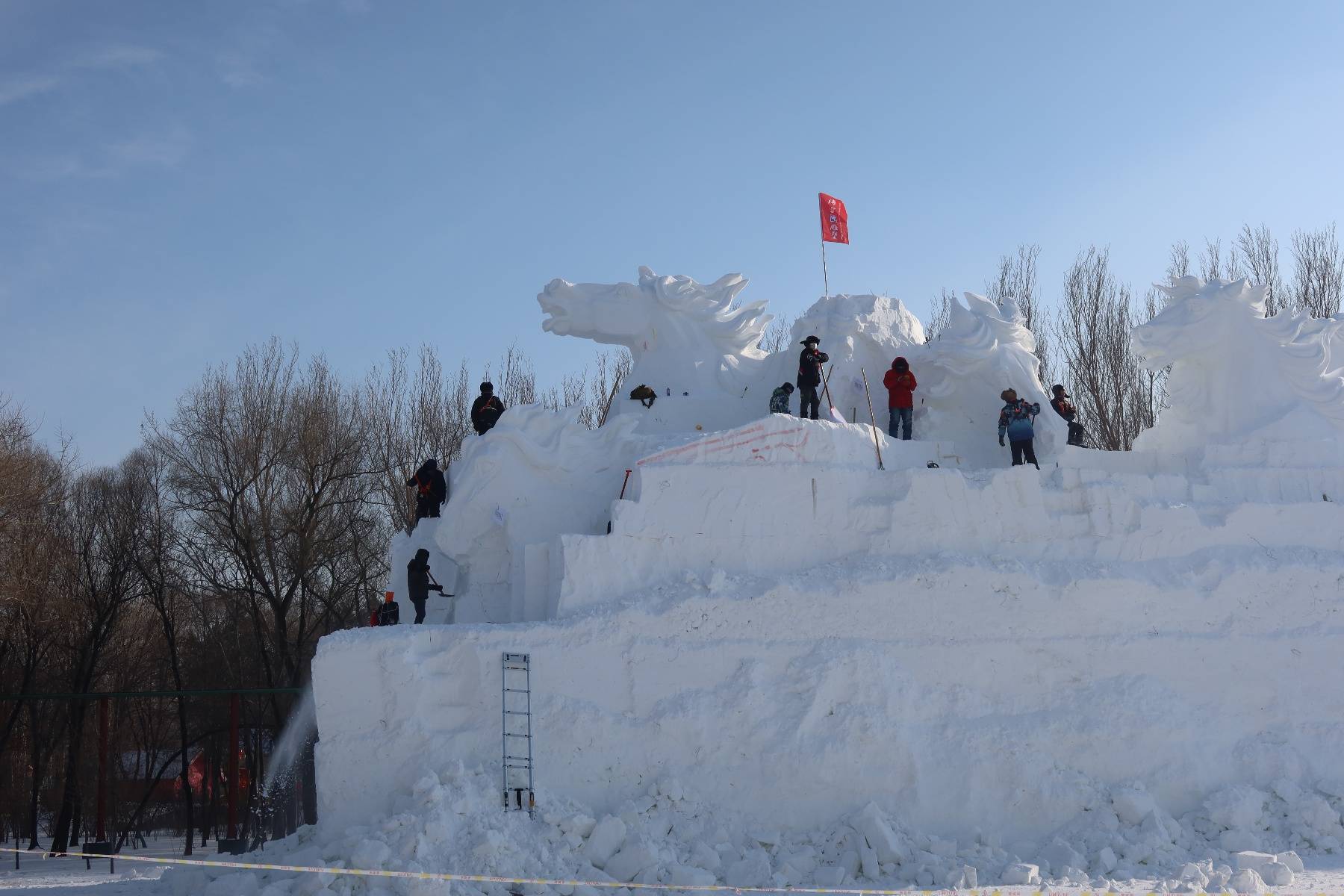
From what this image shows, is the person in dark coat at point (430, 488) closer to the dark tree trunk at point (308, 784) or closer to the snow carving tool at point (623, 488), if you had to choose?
the snow carving tool at point (623, 488)

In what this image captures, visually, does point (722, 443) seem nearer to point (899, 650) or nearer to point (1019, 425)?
point (899, 650)

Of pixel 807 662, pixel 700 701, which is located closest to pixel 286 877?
pixel 700 701

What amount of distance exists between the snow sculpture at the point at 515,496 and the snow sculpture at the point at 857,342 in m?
2.46

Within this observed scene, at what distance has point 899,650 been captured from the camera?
36.1 feet

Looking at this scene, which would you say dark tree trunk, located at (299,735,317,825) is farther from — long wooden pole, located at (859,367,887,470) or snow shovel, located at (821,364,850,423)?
long wooden pole, located at (859,367,887,470)

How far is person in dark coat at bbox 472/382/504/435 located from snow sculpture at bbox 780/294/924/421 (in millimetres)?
3249

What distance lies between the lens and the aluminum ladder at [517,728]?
10.0 metres

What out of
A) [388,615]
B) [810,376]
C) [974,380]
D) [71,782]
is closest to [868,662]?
[810,376]

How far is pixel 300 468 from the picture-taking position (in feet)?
71.0

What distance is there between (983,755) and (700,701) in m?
2.53

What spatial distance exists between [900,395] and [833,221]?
2866 mm

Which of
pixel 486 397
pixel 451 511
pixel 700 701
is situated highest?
pixel 486 397

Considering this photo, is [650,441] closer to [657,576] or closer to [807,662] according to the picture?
[657,576]

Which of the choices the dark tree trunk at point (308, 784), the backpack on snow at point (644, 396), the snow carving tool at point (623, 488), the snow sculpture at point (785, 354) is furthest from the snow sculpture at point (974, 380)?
the dark tree trunk at point (308, 784)
